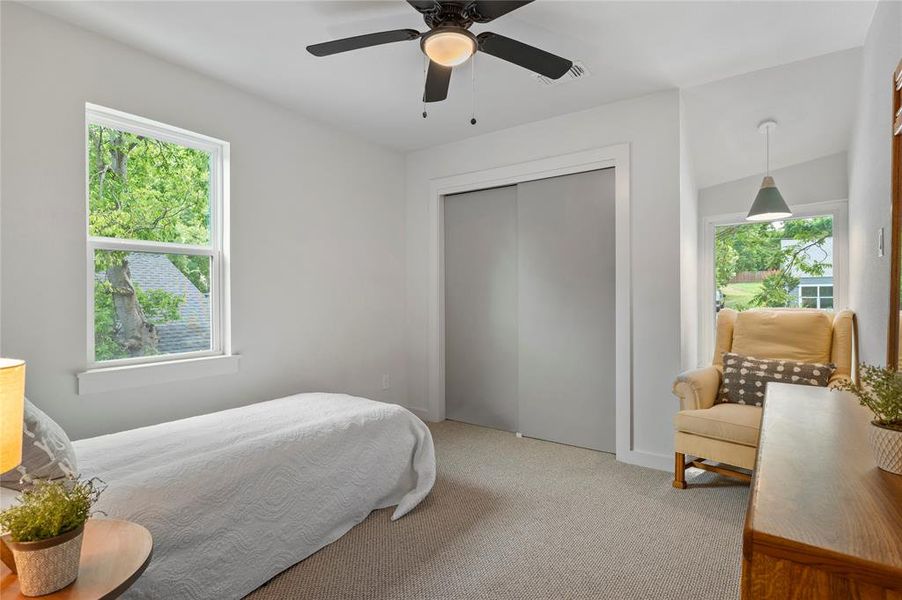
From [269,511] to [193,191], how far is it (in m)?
2.02

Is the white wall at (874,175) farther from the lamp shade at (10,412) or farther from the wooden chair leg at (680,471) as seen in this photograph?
the lamp shade at (10,412)

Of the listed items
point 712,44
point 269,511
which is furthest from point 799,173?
point 269,511

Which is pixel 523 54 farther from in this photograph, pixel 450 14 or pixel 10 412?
pixel 10 412

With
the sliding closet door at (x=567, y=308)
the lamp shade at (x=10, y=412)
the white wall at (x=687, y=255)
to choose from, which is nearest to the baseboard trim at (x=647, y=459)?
the sliding closet door at (x=567, y=308)

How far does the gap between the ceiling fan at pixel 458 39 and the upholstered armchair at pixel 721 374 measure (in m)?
2.00

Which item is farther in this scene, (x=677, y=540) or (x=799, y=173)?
(x=799, y=173)

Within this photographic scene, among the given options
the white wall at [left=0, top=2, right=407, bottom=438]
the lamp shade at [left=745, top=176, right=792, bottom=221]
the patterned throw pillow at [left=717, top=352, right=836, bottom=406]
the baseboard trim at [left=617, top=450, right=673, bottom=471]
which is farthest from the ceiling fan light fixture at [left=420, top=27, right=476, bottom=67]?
the baseboard trim at [left=617, top=450, right=673, bottom=471]

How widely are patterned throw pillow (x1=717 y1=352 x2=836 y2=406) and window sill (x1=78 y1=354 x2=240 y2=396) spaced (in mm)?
3121

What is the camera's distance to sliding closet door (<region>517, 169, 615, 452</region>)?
11.1 feet

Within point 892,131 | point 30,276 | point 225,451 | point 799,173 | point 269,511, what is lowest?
point 269,511

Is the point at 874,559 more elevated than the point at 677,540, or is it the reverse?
the point at 874,559

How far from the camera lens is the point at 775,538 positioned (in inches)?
26.8

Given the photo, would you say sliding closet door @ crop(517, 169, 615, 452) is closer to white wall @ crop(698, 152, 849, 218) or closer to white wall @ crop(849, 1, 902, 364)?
white wall @ crop(698, 152, 849, 218)

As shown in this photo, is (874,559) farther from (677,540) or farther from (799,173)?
(799,173)
